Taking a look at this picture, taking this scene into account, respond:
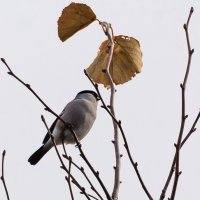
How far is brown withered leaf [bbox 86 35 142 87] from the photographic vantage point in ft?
9.35

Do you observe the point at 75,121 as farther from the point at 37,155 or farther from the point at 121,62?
the point at 121,62

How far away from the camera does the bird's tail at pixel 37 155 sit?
538cm

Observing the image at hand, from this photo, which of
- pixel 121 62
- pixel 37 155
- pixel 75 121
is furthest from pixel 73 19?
pixel 37 155

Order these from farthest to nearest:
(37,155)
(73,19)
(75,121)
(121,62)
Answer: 1. (37,155)
2. (75,121)
3. (121,62)
4. (73,19)

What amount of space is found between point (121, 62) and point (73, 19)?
1.14 ft

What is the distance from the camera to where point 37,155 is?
5379 millimetres

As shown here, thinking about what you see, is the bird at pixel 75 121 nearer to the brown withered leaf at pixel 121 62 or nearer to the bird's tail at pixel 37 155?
the bird's tail at pixel 37 155

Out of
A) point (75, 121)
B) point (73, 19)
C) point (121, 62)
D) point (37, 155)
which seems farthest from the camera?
point (37, 155)

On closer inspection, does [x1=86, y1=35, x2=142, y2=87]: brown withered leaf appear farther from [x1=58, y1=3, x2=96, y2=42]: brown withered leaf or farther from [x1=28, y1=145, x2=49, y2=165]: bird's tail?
[x1=28, y1=145, x2=49, y2=165]: bird's tail

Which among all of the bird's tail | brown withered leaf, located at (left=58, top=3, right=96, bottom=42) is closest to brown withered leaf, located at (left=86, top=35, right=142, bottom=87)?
brown withered leaf, located at (left=58, top=3, right=96, bottom=42)

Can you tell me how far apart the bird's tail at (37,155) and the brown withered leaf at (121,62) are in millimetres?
2634

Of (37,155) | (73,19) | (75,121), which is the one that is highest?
(73,19)

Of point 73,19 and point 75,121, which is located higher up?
point 73,19

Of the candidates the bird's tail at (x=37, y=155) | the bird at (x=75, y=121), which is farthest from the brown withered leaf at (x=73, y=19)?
the bird's tail at (x=37, y=155)
